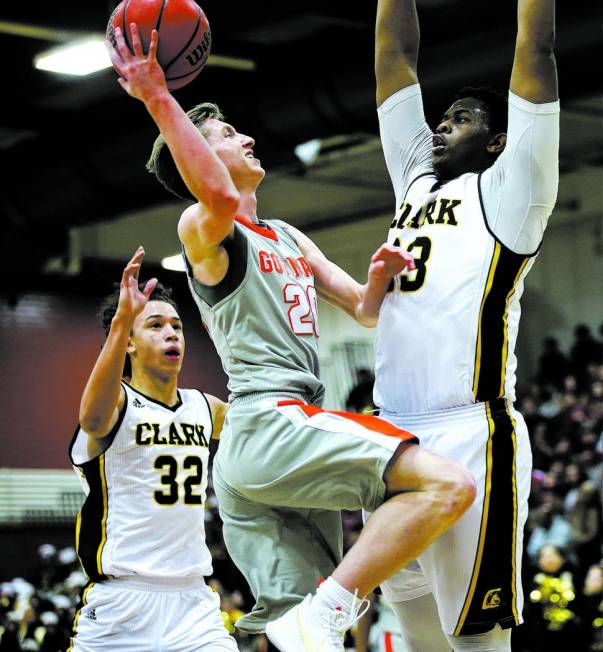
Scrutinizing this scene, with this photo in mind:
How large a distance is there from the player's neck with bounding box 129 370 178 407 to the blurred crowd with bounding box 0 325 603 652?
7.02ft

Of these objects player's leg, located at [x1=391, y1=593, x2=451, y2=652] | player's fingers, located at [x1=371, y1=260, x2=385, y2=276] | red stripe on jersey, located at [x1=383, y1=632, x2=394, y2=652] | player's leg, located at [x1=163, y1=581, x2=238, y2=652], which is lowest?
red stripe on jersey, located at [x1=383, y1=632, x2=394, y2=652]

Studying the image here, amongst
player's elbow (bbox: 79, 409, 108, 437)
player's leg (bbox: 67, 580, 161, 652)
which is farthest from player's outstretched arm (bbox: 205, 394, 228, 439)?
player's leg (bbox: 67, 580, 161, 652)

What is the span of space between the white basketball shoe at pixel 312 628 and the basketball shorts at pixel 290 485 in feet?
1.30

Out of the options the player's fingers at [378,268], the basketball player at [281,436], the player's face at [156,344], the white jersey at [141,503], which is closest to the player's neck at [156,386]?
the player's face at [156,344]

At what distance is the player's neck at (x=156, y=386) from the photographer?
21.1 feet

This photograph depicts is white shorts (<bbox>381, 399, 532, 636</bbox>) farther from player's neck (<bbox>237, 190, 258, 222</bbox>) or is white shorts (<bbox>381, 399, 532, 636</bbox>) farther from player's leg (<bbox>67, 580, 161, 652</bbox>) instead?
player's leg (<bbox>67, 580, 161, 652</bbox>)

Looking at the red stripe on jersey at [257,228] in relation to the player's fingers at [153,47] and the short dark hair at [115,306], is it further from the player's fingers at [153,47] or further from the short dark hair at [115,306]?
the short dark hair at [115,306]

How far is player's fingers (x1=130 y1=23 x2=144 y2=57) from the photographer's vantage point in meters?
4.35

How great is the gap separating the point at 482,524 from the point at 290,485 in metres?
0.80

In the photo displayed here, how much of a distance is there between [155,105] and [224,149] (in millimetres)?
659

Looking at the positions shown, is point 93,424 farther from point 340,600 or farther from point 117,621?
point 340,600

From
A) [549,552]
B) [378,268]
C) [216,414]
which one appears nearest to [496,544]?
[378,268]

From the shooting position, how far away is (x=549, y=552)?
39.5 ft

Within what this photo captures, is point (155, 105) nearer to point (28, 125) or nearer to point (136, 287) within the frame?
point (136, 287)
